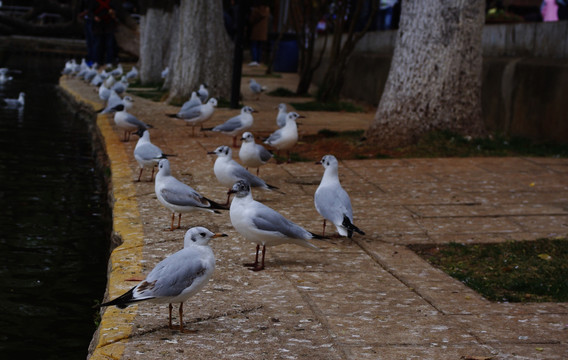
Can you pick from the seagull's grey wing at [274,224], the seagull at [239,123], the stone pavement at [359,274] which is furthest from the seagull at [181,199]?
the seagull at [239,123]

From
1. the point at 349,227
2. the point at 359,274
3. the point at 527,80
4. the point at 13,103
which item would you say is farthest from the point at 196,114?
the point at 13,103

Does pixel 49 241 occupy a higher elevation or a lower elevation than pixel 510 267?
lower

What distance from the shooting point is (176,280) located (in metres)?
4.23

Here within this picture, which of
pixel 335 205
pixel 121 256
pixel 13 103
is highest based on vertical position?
pixel 335 205

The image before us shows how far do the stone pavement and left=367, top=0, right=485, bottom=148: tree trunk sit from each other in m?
0.87

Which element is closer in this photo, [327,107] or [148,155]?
[148,155]

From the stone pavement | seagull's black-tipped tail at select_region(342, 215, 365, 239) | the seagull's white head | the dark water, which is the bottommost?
the dark water

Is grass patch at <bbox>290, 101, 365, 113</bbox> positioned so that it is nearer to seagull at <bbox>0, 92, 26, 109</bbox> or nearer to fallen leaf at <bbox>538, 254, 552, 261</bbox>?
seagull at <bbox>0, 92, 26, 109</bbox>

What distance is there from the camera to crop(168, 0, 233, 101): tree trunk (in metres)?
15.8

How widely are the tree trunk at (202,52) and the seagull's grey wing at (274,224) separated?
422 inches

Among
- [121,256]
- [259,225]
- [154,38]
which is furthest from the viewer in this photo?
[154,38]

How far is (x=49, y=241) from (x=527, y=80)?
7.32m

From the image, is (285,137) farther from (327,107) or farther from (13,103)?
(13,103)

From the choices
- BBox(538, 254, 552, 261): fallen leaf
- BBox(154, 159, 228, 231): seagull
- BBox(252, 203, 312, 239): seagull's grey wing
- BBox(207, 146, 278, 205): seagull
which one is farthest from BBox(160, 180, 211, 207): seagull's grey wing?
BBox(538, 254, 552, 261): fallen leaf
